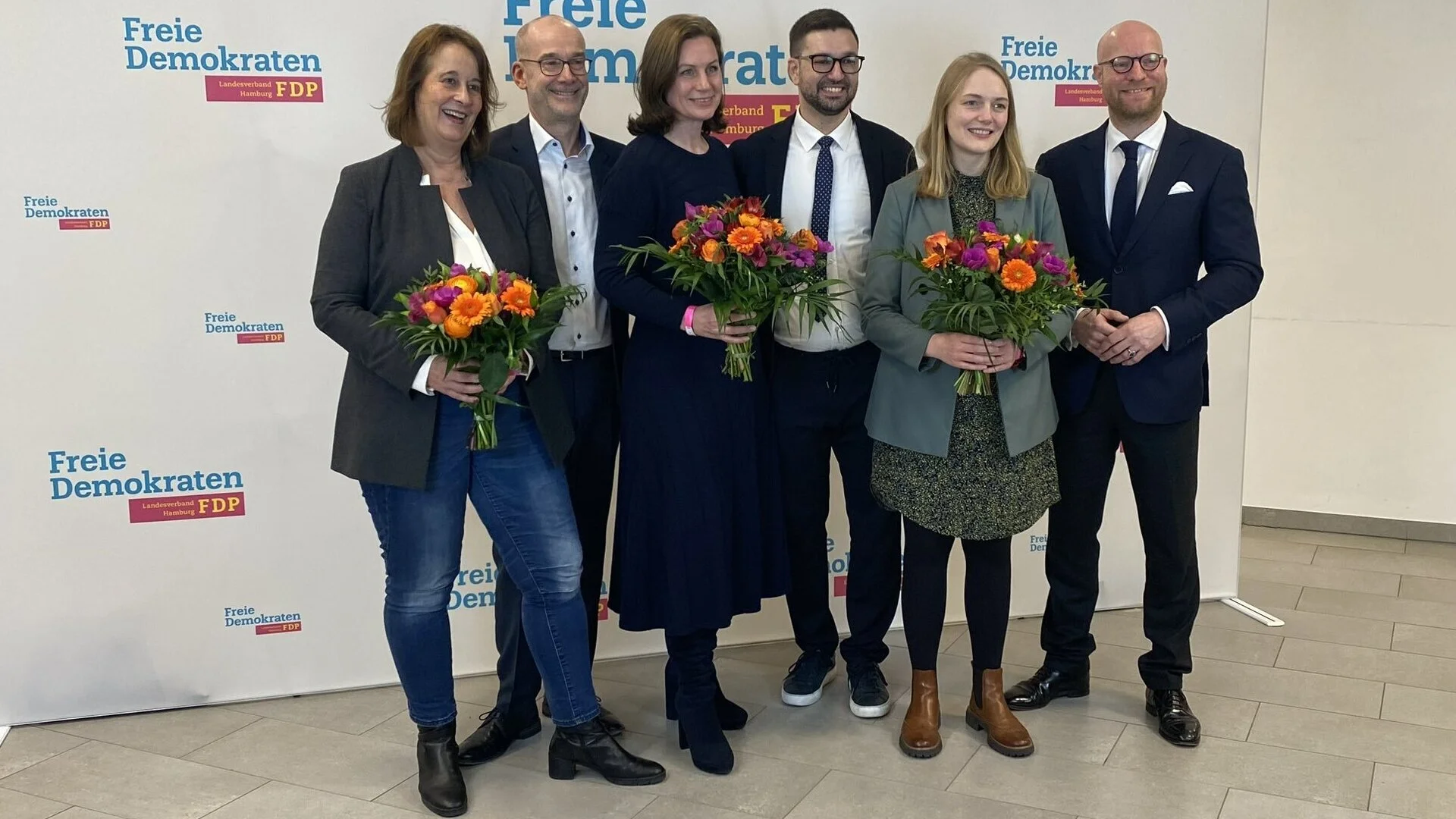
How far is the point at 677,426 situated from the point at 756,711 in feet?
3.45

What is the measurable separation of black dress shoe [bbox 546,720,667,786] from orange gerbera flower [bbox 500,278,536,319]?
1173 mm

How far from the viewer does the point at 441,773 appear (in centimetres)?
310

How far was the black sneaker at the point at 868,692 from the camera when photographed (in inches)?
141

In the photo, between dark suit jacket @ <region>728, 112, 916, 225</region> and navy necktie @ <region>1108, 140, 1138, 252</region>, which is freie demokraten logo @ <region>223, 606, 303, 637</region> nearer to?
dark suit jacket @ <region>728, 112, 916, 225</region>

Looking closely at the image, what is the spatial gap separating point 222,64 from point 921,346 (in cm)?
221

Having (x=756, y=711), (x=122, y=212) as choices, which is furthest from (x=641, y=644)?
(x=122, y=212)

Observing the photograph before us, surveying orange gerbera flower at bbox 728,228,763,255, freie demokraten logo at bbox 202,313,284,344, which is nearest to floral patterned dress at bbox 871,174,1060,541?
orange gerbera flower at bbox 728,228,763,255

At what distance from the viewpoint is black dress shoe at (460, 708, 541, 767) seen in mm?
3328

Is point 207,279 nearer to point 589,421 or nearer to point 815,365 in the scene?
point 589,421

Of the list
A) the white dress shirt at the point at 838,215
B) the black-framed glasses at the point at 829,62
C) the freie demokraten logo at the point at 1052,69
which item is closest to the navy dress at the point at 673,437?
the white dress shirt at the point at 838,215

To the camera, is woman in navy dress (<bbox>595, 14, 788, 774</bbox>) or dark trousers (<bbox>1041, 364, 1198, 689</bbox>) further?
dark trousers (<bbox>1041, 364, 1198, 689</bbox>)

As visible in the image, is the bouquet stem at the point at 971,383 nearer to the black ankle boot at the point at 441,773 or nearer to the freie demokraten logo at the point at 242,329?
the black ankle boot at the point at 441,773

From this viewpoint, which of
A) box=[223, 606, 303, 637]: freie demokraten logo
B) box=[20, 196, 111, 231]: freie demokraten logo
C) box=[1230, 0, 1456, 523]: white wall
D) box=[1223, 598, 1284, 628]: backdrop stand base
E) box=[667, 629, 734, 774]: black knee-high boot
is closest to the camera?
box=[667, 629, 734, 774]: black knee-high boot

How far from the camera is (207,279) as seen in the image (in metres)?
3.64
